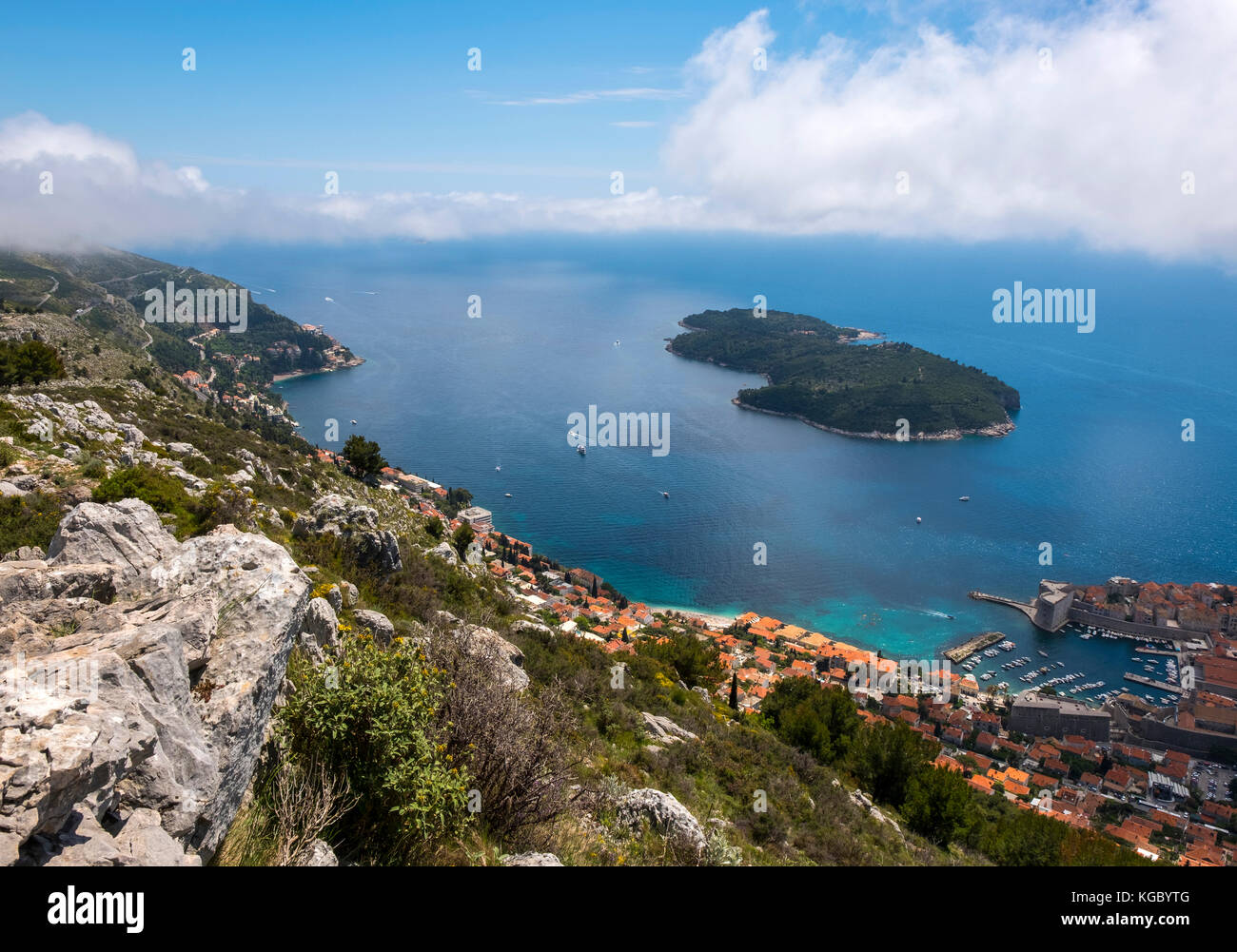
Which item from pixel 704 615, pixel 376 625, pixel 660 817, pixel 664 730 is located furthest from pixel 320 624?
pixel 704 615

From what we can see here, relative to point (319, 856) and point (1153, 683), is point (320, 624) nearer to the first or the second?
point (319, 856)

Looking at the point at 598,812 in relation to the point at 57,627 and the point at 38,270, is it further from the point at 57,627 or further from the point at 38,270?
the point at 38,270

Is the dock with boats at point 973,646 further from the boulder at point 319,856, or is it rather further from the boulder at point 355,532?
the boulder at point 319,856

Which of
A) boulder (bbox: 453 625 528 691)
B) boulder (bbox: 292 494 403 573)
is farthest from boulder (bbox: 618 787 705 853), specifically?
boulder (bbox: 292 494 403 573)

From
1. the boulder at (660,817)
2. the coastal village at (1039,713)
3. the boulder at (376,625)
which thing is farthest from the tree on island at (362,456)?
the boulder at (660,817)

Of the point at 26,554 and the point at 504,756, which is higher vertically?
the point at 26,554
